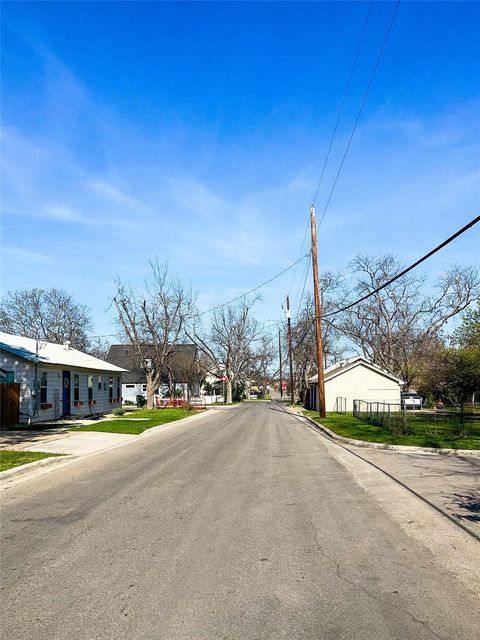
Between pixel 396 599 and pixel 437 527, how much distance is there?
2711mm

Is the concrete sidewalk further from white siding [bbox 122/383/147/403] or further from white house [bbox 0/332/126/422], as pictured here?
white siding [bbox 122/383/147/403]

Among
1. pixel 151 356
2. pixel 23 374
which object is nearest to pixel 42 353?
pixel 23 374

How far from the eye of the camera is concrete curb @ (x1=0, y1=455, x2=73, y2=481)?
10659mm

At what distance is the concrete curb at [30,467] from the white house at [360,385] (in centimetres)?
3123

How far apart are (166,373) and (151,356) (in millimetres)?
4564

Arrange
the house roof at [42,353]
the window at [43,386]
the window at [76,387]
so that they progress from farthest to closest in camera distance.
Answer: the window at [76,387] < the window at [43,386] < the house roof at [42,353]

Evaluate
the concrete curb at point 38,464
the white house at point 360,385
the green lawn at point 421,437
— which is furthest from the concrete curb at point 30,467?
the white house at point 360,385

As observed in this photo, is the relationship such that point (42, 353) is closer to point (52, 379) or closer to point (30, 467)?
point (52, 379)

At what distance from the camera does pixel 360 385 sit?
42.8m

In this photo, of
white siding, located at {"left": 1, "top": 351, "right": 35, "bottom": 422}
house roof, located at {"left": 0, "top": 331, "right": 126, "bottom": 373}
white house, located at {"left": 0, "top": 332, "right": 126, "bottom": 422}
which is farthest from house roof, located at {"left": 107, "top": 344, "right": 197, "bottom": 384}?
white siding, located at {"left": 1, "top": 351, "right": 35, "bottom": 422}

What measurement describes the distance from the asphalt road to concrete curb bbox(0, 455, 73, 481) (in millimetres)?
952

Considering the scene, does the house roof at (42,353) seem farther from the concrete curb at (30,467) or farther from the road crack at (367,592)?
the road crack at (367,592)

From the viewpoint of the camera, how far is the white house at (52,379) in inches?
978

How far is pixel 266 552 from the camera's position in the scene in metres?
5.84
